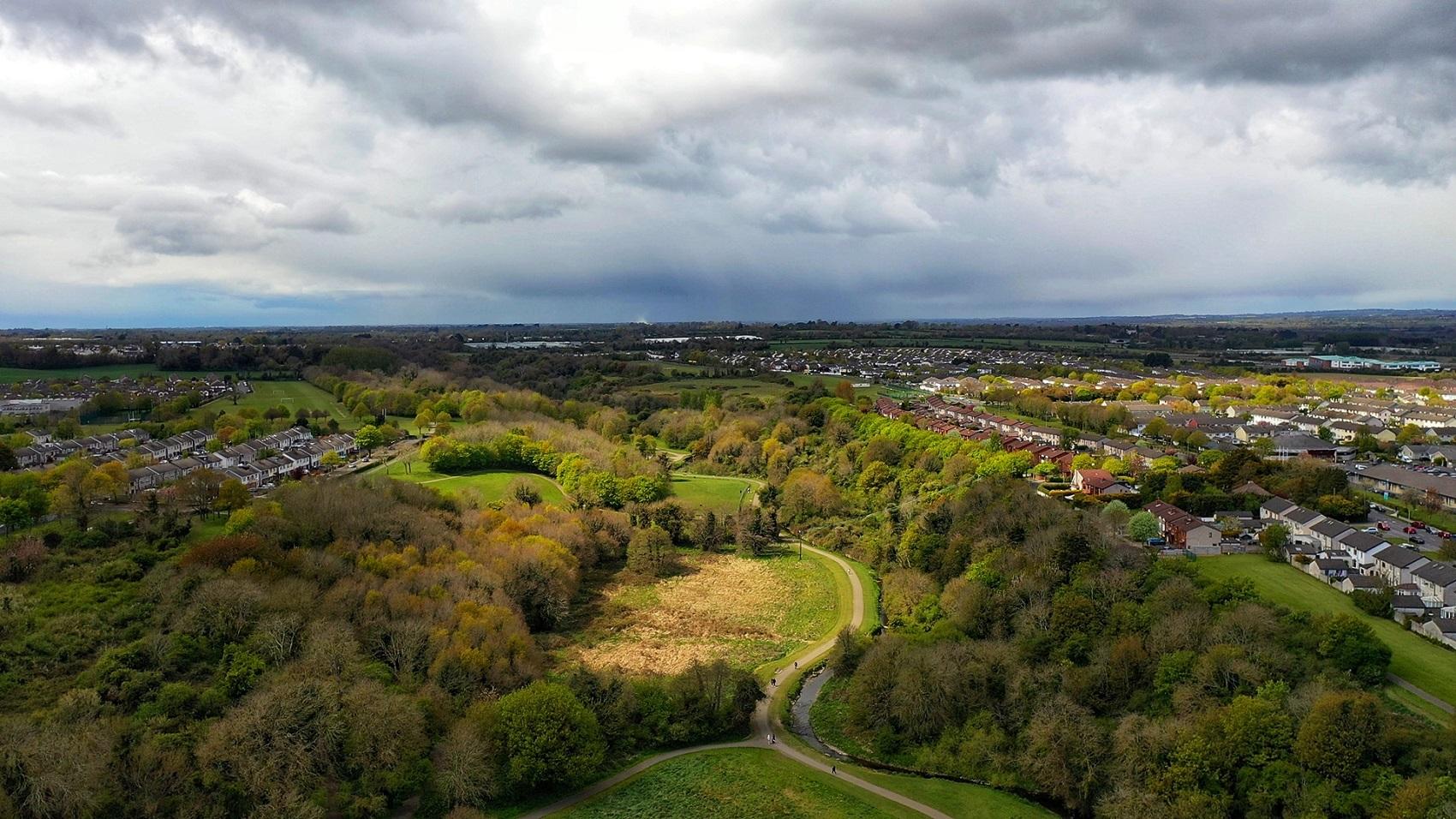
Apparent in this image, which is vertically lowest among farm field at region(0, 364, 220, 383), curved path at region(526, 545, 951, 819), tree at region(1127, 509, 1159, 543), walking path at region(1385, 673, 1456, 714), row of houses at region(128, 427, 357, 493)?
curved path at region(526, 545, 951, 819)

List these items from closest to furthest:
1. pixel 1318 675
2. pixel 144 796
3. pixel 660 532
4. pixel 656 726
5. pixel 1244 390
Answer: pixel 144 796
pixel 1318 675
pixel 656 726
pixel 660 532
pixel 1244 390

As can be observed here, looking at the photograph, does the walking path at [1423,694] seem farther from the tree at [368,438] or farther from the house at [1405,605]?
the tree at [368,438]

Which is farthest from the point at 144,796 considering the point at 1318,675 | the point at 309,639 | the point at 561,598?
the point at 1318,675

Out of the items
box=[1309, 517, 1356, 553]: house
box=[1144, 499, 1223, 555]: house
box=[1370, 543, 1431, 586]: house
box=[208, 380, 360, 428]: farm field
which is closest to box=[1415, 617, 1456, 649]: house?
box=[1370, 543, 1431, 586]: house

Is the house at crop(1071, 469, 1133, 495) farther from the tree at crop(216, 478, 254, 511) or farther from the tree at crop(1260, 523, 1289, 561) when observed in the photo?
the tree at crop(216, 478, 254, 511)

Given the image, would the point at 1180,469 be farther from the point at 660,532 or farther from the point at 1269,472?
the point at 660,532

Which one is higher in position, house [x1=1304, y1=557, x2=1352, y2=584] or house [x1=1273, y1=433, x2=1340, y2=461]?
house [x1=1273, y1=433, x2=1340, y2=461]

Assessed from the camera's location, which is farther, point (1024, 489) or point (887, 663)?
point (1024, 489)

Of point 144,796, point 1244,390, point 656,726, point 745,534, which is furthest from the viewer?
point 1244,390

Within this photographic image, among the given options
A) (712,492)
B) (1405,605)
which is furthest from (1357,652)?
(712,492)
